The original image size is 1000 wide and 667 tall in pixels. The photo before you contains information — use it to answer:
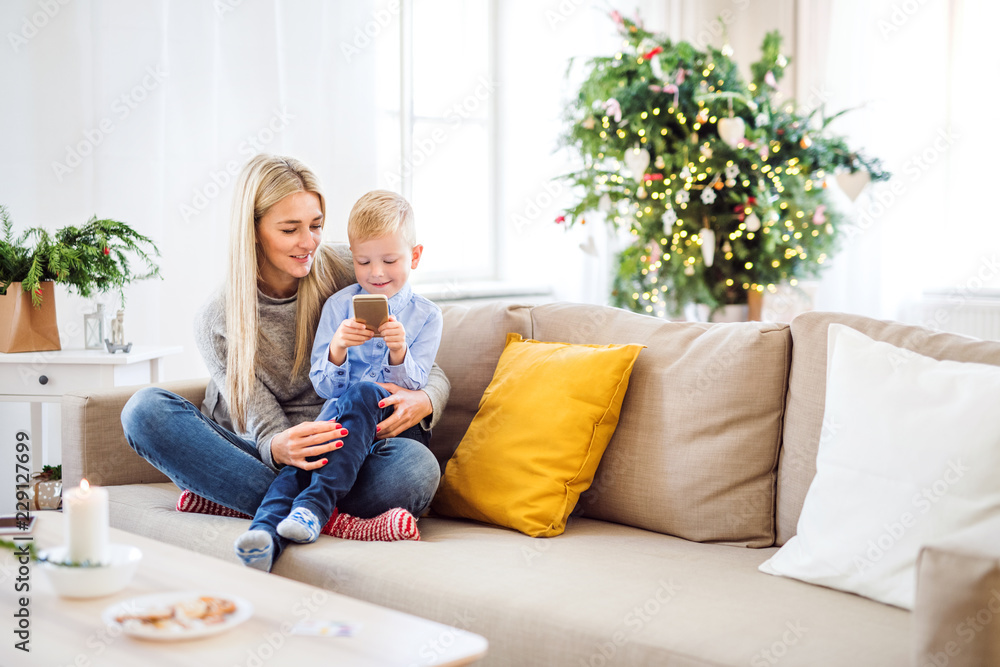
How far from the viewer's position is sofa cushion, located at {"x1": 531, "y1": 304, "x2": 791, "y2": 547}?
1604 millimetres

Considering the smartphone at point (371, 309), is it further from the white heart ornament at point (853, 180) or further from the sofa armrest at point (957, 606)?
the white heart ornament at point (853, 180)

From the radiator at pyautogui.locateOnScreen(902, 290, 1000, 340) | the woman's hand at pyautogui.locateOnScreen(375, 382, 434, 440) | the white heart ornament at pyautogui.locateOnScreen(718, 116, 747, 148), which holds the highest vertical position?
the white heart ornament at pyautogui.locateOnScreen(718, 116, 747, 148)

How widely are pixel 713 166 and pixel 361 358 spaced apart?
1.82 metres

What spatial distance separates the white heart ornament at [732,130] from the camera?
306 centimetres

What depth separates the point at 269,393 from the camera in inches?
73.1

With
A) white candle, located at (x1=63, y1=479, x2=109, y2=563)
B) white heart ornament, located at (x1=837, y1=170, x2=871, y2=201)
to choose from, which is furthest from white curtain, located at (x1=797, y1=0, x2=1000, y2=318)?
white candle, located at (x1=63, y1=479, x2=109, y2=563)

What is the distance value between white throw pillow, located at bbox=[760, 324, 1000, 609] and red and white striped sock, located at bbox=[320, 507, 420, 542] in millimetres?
628

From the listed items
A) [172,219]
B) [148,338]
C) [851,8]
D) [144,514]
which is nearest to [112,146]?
[172,219]

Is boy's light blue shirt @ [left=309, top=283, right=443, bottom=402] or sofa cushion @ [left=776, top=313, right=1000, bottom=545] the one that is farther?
boy's light blue shirt @ [left=309, top=283, right=443, bottom=402]

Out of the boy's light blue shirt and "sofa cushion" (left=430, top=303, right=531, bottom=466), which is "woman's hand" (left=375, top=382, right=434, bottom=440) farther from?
"sofa cushion" (left=430, top=303, right=531, bottom=466)

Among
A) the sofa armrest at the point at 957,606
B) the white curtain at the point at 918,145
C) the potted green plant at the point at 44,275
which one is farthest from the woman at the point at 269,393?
the white curtain at the point at 918,145

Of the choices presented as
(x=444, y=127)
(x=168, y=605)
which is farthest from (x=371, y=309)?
(x=444, y=127)

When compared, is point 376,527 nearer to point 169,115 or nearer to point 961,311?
point 169,115

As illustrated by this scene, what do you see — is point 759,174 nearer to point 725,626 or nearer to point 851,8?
point 851,8
